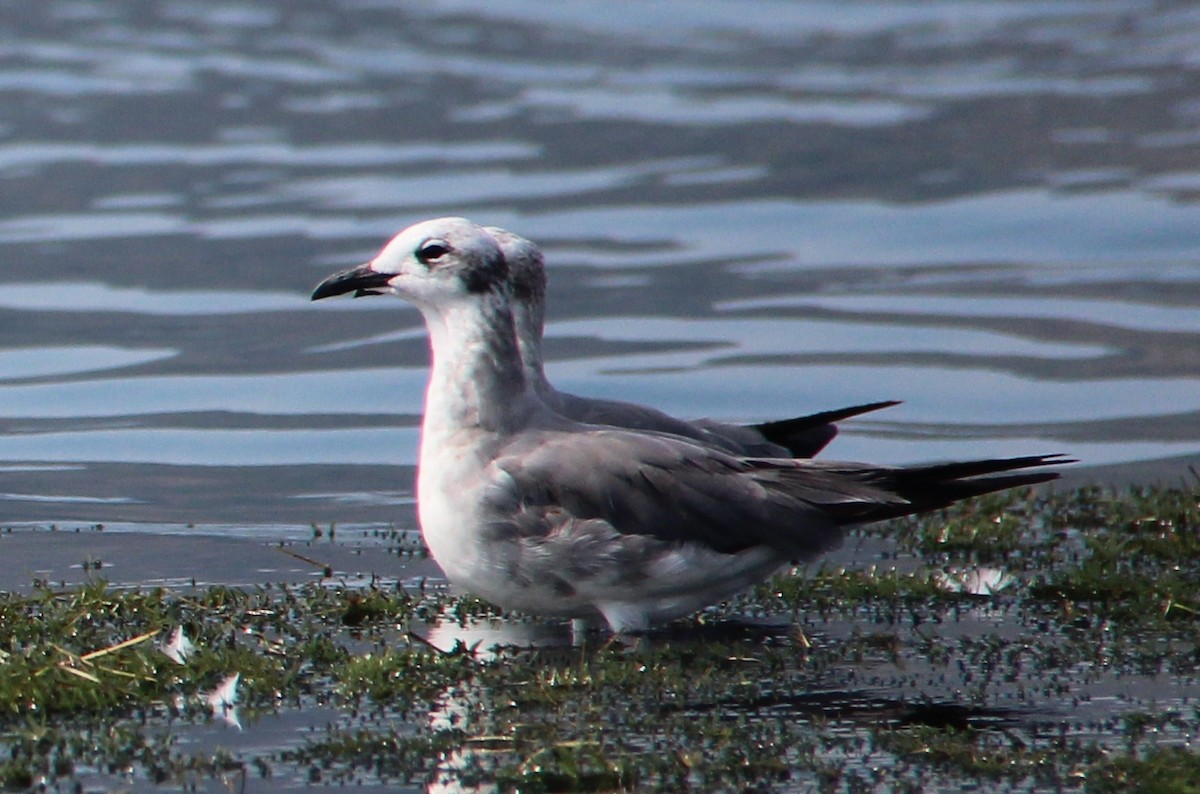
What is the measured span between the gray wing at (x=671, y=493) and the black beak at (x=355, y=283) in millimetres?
1118

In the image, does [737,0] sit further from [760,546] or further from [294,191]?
[760,546]

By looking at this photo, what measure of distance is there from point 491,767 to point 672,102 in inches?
958

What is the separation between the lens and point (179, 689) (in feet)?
25.2

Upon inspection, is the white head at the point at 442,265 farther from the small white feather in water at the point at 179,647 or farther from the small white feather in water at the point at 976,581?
the small white feather in water at the point at 976,581

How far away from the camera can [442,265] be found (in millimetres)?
9266

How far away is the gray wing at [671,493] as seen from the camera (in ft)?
28.4

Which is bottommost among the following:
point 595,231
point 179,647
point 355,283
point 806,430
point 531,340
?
point 179,647

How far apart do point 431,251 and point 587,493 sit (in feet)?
4.71

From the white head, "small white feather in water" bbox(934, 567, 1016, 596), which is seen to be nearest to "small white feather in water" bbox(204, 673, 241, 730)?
the white head

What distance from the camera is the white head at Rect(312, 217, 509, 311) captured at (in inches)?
364

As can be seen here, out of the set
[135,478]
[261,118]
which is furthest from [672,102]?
[135,478]

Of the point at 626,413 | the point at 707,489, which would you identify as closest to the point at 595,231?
the point at 626,413

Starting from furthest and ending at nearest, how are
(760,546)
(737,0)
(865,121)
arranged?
(737,0) → (865,121) → (760,546)

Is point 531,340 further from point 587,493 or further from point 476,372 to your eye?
point 587,493
